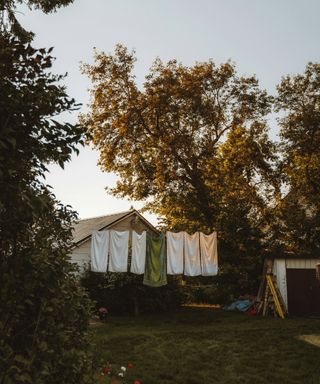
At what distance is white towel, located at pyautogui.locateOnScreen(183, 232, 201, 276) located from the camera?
14141mm

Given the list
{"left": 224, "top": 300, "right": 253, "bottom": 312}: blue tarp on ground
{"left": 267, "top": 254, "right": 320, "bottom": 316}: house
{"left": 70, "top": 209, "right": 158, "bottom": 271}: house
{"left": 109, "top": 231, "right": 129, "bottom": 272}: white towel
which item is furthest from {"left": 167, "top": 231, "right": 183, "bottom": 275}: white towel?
{"left": 70, "top": 209, "right": 158, "bottom": 271}: house

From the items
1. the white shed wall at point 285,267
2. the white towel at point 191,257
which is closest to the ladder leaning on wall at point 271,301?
the white shed wall at point 285,267

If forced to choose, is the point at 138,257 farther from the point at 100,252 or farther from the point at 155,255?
the point at 100,252

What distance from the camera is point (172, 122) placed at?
20.7 metres

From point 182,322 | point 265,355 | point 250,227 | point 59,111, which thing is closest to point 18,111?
point 59,111

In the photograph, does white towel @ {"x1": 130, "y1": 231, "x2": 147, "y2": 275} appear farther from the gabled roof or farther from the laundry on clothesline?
the gabled roof

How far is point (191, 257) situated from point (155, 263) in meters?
1.38

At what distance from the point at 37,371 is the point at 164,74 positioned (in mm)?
19268

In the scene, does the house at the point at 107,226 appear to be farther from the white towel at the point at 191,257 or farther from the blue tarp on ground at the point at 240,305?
the white towel at the point at 191,257

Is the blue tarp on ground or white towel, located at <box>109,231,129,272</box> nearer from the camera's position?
white towel, located at <box>109,231,129,272</box>

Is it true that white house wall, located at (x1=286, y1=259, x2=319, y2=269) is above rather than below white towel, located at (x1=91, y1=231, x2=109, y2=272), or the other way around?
→ below

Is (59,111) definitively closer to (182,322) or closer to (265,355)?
(265,355)

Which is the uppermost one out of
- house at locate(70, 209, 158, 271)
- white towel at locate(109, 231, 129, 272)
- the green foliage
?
house at locate(70, 209, 158, 271)

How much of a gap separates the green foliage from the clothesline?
5.37 ft
